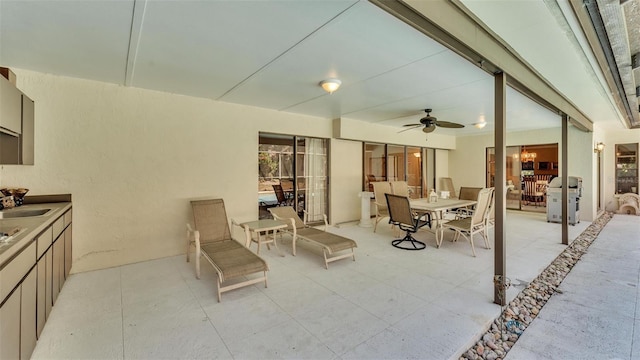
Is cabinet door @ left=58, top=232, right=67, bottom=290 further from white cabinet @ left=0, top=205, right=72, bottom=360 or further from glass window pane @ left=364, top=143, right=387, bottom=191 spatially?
glass window pane @ left=364, top=143, right=387, bottom=191

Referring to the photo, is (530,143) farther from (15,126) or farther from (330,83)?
(15,126)

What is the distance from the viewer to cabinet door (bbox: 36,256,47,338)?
6.62ft

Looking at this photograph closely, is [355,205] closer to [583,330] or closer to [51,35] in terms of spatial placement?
[583,330]

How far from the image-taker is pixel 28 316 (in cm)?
180

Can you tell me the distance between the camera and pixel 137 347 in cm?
204

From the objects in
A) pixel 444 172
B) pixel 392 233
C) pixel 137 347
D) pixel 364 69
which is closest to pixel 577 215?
pixel 444 172

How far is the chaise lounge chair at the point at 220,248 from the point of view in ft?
9.37

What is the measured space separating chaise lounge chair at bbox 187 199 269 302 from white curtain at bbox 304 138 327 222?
2.28 meters

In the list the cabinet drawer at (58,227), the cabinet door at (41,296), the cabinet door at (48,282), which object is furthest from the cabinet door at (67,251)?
the cabinet door at (41,296)

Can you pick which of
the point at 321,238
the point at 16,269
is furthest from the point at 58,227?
the point at 321,238

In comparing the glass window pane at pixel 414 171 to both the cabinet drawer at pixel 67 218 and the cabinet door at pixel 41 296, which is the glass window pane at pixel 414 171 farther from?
the cabinet door at pixel 41 296

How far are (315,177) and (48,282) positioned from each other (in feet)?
15.0

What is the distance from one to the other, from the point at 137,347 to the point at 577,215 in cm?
895

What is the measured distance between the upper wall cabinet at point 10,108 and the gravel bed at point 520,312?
4301mm
